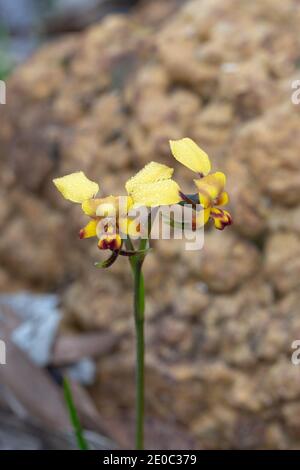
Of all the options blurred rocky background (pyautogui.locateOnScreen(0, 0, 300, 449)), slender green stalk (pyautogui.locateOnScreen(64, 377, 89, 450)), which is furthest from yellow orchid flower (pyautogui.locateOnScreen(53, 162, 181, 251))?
blurred rocky background (pyautogui.locateOnScreen(0, 0, 300, 449))

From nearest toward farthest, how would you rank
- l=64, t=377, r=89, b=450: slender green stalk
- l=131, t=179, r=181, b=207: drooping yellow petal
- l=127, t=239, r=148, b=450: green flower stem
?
1. l=131, t=179, r=181, b=207: drooping yellow petal
2. l=127, t=239, r=148, b=450: green flower stem
3. l=64, t=377, r=89, b=450: slender green stalk

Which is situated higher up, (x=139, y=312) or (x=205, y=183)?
(x=205, y=183)

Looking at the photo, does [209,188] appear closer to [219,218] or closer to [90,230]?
[219,218]

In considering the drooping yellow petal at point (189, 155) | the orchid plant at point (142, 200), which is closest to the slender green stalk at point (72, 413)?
the orchid plant at point (142, 200)

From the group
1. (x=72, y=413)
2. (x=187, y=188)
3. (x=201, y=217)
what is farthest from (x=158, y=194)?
(x=187, y=188)

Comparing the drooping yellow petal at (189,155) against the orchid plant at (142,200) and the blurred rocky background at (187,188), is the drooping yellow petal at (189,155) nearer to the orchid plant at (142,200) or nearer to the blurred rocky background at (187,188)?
the orchid plant at (142,200)

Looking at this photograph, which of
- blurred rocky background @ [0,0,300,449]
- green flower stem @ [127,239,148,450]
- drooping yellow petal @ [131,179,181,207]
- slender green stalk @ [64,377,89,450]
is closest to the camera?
drooping yellow petal @ [131,179,181,207]

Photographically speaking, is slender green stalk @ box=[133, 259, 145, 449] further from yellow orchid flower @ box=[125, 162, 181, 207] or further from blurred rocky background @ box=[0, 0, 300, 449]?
blurred rocky background @ box=[0, 0, 300, 449]
